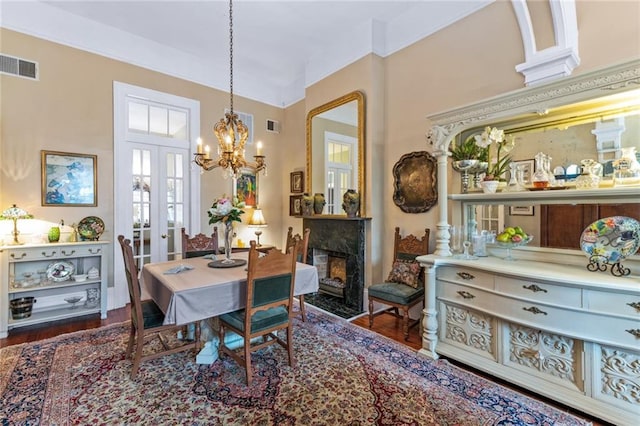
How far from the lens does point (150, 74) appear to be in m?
4.37

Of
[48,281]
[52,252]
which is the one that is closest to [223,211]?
[52,252]

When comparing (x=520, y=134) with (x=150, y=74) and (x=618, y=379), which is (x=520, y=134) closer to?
(x=618, y=379)

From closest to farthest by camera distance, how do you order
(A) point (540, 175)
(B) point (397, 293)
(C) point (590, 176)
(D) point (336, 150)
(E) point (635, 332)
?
(E) point (635, 332) → (C) point (590, 176) → (A) point (540, 175) → (B) point (397, 293) → (D) point (336, 150)

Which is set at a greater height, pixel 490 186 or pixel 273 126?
pixel 273 126

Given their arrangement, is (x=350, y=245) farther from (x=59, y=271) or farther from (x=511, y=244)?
(x=59, y=271)

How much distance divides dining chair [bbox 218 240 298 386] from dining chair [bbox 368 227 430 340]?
1203mm

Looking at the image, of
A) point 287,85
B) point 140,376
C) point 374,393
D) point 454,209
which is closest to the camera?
point 374,393

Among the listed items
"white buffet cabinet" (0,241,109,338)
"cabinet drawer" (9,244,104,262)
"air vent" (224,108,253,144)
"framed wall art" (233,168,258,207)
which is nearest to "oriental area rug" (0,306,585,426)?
"white buffet cabinet" (0,241,109,338)

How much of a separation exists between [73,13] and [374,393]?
549 centimetres

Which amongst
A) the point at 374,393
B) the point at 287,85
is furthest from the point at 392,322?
the point at 287,85

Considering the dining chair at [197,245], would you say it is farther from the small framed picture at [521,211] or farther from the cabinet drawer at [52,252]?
the small framed picture at [521,211]

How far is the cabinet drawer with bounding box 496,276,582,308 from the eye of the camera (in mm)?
1944

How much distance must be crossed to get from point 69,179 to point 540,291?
518 cm

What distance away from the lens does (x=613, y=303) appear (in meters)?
1.81
